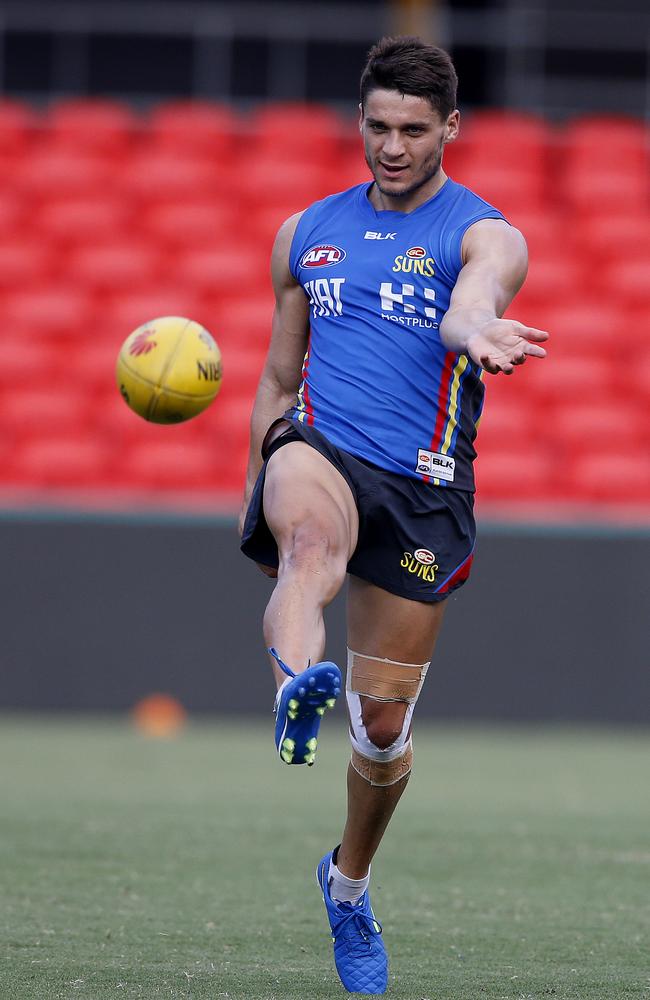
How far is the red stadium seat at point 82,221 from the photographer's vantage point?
50.5ft

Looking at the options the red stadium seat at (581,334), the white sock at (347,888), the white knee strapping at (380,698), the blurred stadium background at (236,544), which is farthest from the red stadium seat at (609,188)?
the white sock at (347,888)

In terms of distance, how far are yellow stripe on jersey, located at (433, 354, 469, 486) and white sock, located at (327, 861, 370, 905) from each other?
51.1 inches

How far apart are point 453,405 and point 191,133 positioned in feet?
37.4

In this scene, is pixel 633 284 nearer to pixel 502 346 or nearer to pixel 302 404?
pixel 302 404

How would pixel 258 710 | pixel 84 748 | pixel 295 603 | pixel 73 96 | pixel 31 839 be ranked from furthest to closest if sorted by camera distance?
1. pixel 73 96
2. pixel 258 710
3. pixel 84 748
4. pixel 31 839
5. pixel 295 603

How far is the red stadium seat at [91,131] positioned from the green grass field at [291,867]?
22.5 feet

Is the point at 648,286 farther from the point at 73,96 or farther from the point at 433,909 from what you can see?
the point at 433,909

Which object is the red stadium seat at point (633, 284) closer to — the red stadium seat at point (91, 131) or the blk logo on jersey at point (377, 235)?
the red stadium seat at point (91, 131)

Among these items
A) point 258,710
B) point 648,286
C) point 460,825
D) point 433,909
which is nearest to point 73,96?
point 648,286

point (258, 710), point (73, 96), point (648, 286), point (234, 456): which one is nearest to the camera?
point (258, 710)

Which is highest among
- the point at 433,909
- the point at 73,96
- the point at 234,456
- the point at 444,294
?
the point at 444,294

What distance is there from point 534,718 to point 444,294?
272 inches

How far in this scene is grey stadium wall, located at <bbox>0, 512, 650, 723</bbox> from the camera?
37.5ft

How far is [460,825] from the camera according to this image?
800cm
